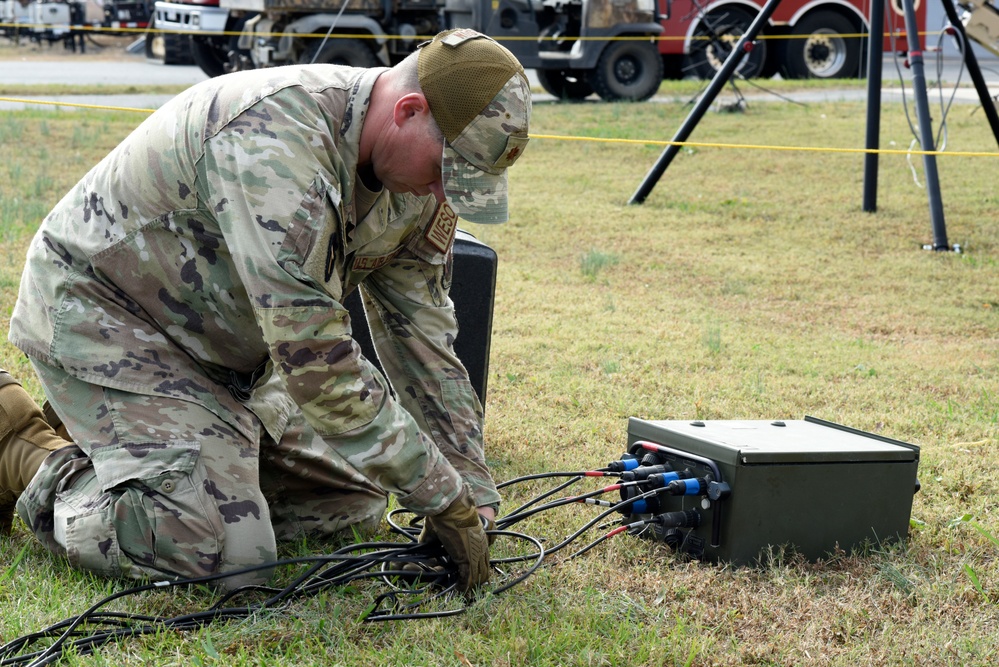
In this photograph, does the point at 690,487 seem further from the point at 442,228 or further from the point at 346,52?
the point at 346,52

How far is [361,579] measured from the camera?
2.49 meters

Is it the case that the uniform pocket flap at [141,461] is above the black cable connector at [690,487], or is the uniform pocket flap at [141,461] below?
above

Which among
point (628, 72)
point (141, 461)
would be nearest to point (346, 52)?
point (628, 72)

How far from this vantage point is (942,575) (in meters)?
2.63

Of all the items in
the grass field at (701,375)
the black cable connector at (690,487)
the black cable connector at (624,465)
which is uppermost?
the black cable connector at (690,487)

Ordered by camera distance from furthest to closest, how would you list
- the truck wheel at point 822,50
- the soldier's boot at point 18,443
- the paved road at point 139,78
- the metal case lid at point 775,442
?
the truck wheel at point 822,50 → the paved road at point 139,78 → the soldier's boot at point 18,443 → the metal case lid at point 775,442

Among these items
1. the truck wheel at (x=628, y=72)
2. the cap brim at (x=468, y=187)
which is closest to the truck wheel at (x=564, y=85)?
the truck wheel at (x=628, y=72)

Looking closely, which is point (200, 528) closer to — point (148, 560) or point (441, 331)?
point (148, 560)

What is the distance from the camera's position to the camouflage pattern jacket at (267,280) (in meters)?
2.09

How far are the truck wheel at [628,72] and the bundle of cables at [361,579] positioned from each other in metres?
10.3

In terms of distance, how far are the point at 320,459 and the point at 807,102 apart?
10.9 m

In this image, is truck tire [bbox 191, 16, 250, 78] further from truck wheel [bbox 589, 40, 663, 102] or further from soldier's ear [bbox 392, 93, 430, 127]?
soldier's ear [bbox 392, 93, 430, 127]

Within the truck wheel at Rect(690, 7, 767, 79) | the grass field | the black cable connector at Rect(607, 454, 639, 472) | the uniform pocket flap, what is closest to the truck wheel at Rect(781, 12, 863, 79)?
the truck wheel at Rect(690, 7, 767, 79)

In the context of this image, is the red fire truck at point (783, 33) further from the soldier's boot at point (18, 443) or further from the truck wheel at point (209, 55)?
the soldier's boot at point (18, 443)
